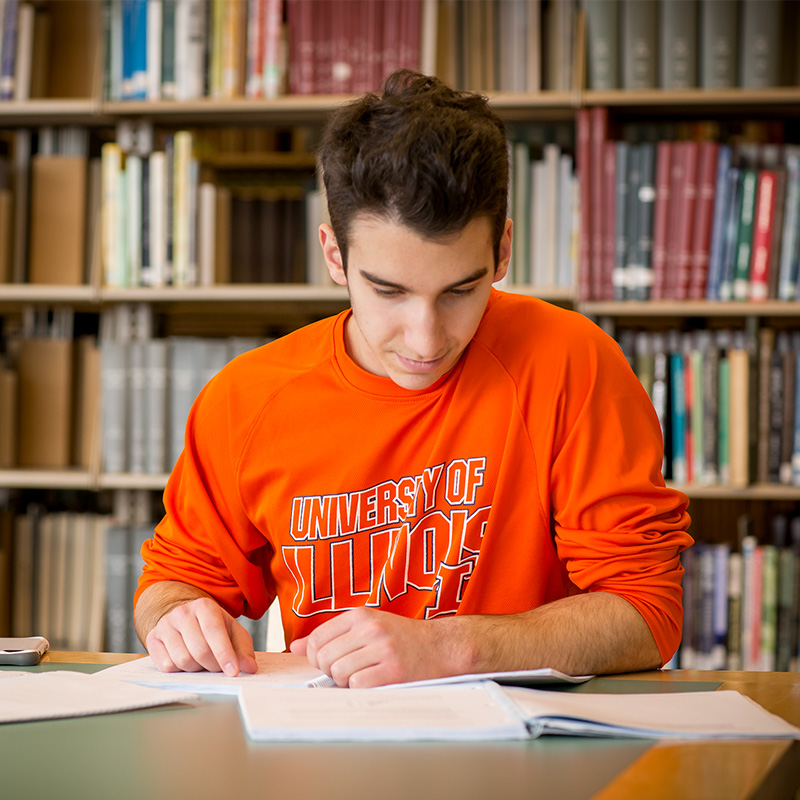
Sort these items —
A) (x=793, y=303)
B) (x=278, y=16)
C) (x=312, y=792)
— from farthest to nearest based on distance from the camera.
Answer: (x=278, y=16) < (x=793, y=303) < (x=312, y=792)

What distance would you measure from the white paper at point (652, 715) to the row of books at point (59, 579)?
1.56 meters

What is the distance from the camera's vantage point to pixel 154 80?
7.24 ft

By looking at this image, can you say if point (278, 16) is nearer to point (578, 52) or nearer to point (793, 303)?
point (578, 52)

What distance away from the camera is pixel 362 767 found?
2.06ft

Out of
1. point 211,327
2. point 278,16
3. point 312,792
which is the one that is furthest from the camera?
point 211,327

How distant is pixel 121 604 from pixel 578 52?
163 cm

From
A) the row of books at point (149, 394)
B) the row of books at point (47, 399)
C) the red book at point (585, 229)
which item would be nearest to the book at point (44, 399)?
the row of books at point (47, 399)

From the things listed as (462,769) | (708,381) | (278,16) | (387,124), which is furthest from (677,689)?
(278,16)

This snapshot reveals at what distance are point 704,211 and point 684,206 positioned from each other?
45 mm

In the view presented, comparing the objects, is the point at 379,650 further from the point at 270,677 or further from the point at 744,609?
the point at 744,609

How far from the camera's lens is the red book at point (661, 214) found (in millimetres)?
2078

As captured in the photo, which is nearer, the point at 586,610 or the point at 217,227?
the point at 586,610

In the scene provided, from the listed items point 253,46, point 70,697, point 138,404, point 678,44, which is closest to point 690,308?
point 678,44

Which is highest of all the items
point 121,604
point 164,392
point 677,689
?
point 164,392
